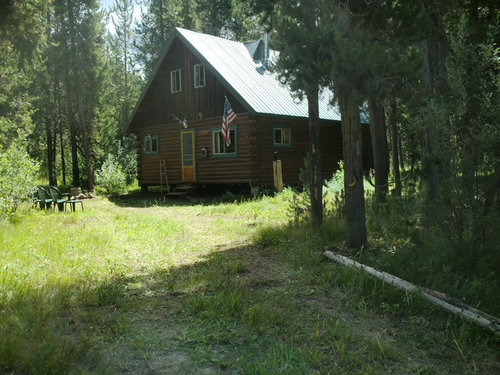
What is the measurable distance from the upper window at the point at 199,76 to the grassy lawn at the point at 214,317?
12.4 meters

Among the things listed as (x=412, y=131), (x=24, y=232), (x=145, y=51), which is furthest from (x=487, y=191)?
(x=145, y=51)

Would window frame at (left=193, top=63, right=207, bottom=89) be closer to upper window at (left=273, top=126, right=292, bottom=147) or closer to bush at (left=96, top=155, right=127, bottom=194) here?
upper window at (left=273, top=126, right=292, bottom=147)

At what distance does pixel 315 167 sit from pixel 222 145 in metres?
10.0

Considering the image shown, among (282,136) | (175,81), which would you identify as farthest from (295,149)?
(175,81)

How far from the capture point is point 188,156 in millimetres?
19531

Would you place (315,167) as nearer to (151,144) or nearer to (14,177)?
(14,177)

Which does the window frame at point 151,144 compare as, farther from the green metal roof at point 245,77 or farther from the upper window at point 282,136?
the upper window at point 282,136

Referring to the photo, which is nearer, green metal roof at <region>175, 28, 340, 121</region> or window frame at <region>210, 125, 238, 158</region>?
green metal roof at <region>175, 28, 340, 121</region>

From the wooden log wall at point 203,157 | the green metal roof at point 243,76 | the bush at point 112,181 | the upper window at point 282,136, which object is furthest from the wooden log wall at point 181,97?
the bush at point 112,181

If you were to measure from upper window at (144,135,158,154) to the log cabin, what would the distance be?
53 mm

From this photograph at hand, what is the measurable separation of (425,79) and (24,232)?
28.9ft

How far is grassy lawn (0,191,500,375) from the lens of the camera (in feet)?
11.5

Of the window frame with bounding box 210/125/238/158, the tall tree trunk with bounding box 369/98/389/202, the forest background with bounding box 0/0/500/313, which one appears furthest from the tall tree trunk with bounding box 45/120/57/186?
the tall tree trunk with bounding box 369/98/389/202

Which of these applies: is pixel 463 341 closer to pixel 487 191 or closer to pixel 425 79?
pixel 487 191
